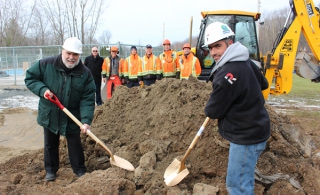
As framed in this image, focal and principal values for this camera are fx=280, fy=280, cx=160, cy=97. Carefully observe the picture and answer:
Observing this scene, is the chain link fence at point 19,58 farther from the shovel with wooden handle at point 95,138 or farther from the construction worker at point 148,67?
the shovel with wooden handle at point 95,138

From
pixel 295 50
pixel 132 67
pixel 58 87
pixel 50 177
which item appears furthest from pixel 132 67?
pixel 50 177

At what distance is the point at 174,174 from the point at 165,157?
1.81ft

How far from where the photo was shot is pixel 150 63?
25.3ft

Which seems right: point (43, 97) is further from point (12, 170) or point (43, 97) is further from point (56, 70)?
point (12, 170)

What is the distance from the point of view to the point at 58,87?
3.55 meters

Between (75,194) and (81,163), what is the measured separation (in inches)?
33.0

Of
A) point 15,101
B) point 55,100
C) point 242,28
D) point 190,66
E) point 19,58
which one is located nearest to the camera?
point 55,100

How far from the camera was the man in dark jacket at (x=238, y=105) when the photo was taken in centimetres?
232

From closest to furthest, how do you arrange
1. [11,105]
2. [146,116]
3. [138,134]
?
[138,134] → [146,116] → [11,105]

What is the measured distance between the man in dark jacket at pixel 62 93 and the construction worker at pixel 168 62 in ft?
13.2

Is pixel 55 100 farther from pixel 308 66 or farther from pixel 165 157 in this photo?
pixel 308 66

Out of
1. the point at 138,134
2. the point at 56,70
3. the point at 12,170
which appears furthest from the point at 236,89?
the point at 12,170

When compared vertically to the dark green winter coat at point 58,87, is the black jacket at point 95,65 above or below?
above

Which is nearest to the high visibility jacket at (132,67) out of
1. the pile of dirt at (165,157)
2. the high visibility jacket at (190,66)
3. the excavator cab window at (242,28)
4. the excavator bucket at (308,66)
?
the high visibility jacket at (190,66)
